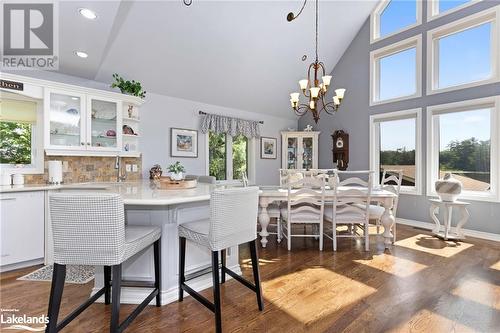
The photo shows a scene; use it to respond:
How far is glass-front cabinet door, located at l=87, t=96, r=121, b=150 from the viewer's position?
10.9 feet

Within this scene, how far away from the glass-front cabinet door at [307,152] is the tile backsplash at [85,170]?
3951 mm

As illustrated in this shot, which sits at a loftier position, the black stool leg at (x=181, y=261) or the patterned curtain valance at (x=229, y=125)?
the patterned curtain valance at (x=229, y=125)

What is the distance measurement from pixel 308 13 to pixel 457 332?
15.1 feet

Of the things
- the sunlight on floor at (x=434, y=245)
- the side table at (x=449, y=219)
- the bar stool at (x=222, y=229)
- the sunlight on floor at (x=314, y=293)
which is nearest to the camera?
the bar stool at (x=222, y=229)

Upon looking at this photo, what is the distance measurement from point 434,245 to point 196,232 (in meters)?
3.32

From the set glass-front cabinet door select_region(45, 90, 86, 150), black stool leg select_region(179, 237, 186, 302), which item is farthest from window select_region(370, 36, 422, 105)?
glass-front cabinet door select_region(45, 90, 86, 150)

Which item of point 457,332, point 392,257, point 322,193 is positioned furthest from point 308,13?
point 457,332

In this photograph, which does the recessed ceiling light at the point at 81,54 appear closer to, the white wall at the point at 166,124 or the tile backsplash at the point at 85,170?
the white wall at the point at 166,124

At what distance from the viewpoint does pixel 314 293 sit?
2111mm

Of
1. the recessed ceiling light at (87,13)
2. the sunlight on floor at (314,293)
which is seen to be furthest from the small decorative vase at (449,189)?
the recessed ceiling light at (87,13)

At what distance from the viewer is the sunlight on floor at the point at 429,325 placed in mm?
1645

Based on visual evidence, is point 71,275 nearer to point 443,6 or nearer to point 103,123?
point 103,123

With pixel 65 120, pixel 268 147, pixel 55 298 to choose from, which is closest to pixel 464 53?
pixel 268 147

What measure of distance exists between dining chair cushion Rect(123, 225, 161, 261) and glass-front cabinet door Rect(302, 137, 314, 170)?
15.9 feet
